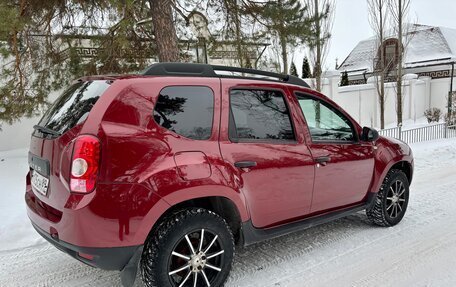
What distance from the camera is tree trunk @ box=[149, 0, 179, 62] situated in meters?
7.39

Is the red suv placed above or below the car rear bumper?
above

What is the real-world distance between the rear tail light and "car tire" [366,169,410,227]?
10.5ft

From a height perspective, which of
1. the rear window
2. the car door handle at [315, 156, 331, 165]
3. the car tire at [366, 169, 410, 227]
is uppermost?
the rear window

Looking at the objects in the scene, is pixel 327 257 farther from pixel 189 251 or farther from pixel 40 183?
pixel 40 183

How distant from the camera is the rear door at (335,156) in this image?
11.9 feet

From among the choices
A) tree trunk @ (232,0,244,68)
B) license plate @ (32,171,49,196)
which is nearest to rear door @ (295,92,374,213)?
license plate @ (32,171,49,196)

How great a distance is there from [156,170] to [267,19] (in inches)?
251

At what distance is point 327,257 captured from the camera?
Result: 3660 millimetres

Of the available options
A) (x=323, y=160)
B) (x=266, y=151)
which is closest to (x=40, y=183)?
(x=266, y=151)

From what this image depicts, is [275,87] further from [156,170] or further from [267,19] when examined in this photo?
[267,19]

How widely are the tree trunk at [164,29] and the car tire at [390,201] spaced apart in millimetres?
4975

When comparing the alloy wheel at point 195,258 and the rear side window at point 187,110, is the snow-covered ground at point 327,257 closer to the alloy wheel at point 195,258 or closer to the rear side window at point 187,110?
the alloy wheel at point 195,258

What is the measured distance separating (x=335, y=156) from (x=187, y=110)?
170cm

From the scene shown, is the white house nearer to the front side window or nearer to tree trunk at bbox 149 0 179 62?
tree trunk at bbox 149 0 179 62
